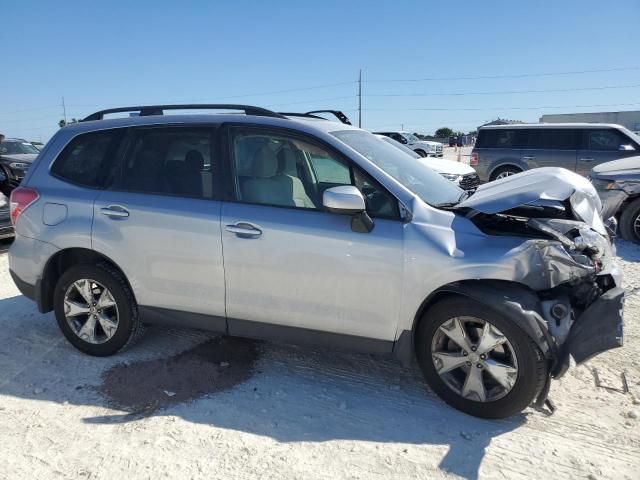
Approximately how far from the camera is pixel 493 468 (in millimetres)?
2660

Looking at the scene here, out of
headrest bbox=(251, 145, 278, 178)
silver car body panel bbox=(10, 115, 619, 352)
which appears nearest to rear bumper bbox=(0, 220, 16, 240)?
silver car body panel bbox=(10, 115, 619, 352)

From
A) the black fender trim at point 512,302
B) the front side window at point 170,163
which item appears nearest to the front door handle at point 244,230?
the front side window at point 170,163

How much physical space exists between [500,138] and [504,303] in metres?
11.1

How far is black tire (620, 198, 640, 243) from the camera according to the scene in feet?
A: 24.5

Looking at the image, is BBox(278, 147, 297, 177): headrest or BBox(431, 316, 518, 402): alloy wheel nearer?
BBox(431, 316, 518, 402): alloy wheel

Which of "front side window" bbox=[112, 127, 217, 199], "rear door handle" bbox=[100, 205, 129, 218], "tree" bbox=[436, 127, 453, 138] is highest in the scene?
"front side window" bbox=[112, 127, 217, 199]

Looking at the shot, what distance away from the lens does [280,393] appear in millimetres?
3443

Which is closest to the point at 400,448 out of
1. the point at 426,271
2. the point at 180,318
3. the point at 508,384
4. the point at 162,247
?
the point at 508,384

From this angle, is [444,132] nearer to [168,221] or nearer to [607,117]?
[607,117]

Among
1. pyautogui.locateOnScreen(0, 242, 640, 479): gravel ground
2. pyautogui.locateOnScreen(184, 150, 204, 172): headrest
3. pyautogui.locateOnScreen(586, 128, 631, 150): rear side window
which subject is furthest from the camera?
pyautogui.locateOnScreen(586, 128, 631, 150): rear side window

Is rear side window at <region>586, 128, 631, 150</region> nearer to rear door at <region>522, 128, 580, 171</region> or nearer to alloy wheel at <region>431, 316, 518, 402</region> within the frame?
rear door at <region>522, 128, 580, 171</region>

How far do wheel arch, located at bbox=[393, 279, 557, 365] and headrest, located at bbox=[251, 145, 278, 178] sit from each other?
4.58ft

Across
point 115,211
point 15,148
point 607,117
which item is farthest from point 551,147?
point 607,117

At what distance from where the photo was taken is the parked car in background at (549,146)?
11.3 metres
